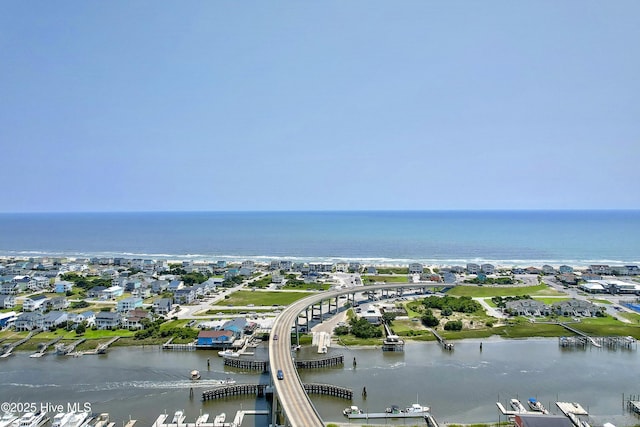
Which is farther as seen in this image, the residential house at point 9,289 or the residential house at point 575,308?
the residential house at point 9,289

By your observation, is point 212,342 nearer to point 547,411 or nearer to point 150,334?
point 150,334

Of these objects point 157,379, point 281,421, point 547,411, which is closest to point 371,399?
point 281,421

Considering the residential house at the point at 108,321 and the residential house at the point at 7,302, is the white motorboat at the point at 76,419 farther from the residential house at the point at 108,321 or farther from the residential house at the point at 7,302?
the residential house at the point at 7,302

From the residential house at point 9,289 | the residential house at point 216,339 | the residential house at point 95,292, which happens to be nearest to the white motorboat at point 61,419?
the residential house at point 216,339

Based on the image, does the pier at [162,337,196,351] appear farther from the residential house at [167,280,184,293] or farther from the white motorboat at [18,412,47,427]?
the residential house at [167,280,184,293]

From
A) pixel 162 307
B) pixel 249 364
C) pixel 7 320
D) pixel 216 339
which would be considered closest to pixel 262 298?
pixel 162 307

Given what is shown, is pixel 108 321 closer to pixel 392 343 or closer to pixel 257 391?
pixel 257 391

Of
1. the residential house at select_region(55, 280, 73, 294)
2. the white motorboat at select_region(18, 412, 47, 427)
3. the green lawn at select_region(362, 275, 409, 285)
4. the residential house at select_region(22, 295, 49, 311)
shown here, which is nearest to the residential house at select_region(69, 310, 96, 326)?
the residential house at select_region(22, 295, 49, 311)

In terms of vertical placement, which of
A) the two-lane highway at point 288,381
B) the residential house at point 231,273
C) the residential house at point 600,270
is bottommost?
the two-lane highway at point 288,381
